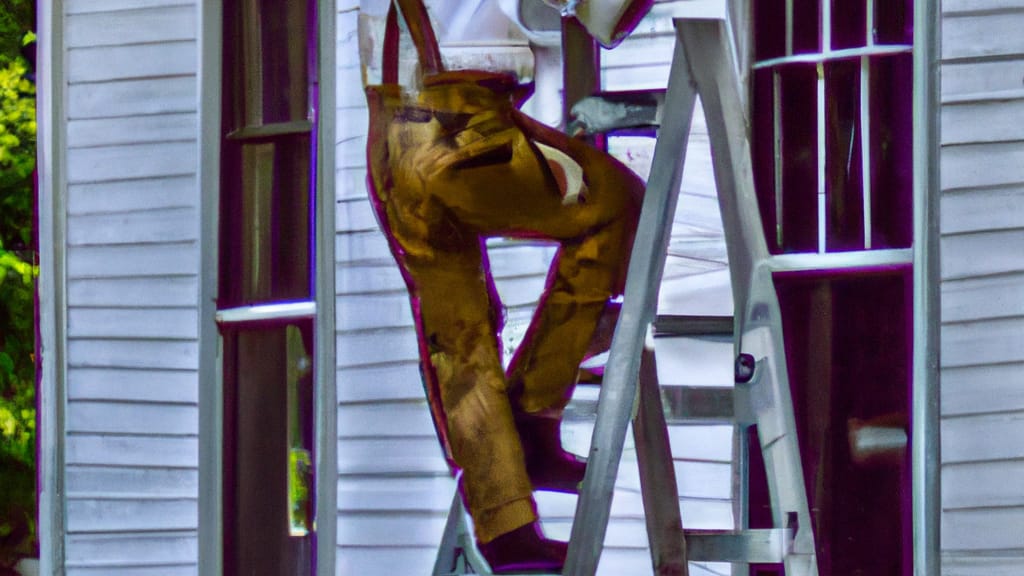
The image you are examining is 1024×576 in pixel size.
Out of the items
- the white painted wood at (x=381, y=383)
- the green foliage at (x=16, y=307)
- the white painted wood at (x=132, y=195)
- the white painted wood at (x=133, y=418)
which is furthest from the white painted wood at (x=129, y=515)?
the green foliage at (x=16, y=307)

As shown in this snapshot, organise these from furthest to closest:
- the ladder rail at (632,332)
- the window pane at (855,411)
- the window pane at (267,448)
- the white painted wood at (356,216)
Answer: the window pane at (267,448) < the white painted wood at (356,216) < the window pane at (855,411) < the ladder rail at (632,332)

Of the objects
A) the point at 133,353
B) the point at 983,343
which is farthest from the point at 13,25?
the point at 983,343

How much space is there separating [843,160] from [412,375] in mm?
1346

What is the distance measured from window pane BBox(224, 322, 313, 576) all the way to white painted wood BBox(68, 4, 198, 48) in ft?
3.17

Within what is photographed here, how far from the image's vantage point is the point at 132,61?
14.4 feet

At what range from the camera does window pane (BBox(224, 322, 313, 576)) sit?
13.5 feet

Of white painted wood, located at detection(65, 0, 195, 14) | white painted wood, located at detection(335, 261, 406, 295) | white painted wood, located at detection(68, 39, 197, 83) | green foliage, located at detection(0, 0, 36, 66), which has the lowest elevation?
white painted wood, located at detection(335, 261, 406, 295)

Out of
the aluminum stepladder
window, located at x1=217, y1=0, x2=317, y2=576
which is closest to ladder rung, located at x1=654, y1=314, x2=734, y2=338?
the aluminum stepladder

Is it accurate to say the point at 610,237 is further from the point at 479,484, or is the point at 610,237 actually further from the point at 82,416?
the point at 82,416

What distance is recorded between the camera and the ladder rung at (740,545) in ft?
8.53

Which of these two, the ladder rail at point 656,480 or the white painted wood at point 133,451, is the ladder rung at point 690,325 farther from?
the white painted wood at point 133,451

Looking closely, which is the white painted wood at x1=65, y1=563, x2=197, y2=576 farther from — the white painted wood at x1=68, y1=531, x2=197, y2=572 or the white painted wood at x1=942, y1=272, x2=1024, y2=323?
the white painted wood at x1=942, y1=272, x2=1024, y2=323

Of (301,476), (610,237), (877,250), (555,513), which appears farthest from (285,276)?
(877,250)

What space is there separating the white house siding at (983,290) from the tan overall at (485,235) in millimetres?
901
